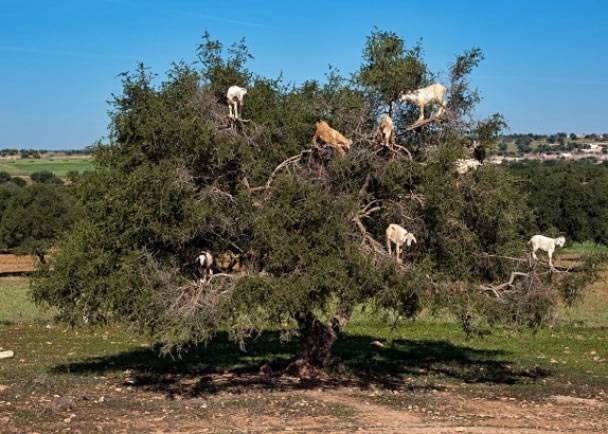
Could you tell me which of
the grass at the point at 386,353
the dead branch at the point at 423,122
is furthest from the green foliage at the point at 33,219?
the dead branch at the point at 423,122

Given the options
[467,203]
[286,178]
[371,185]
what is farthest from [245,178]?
[467,203]

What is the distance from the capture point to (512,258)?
66.2ft

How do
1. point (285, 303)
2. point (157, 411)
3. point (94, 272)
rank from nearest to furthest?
point (285, 303) < point (157, 411) < point (94, 272)

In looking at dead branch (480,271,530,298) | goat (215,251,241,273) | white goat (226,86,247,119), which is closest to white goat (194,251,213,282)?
goat (215,251,241,273)

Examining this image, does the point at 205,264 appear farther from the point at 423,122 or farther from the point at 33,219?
the point at 33,219

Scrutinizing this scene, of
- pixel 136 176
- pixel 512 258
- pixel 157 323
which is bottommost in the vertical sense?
pixel 157 323

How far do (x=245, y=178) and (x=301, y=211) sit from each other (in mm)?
2205

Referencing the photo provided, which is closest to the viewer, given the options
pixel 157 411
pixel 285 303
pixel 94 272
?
A: pixel 285 303

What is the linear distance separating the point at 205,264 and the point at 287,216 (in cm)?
245

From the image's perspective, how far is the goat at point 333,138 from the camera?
1894 centimetres

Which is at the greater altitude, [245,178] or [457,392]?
[245,178]

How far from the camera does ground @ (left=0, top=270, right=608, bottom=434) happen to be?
17688mm

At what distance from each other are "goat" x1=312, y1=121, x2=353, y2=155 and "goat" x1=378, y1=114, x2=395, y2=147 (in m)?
0.74

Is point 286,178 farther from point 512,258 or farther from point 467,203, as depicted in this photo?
point 512,258
